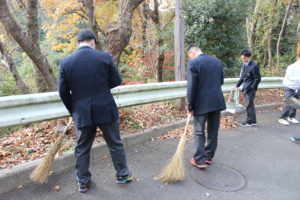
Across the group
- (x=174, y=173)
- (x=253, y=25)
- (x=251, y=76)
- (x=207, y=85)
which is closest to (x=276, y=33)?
(x=253, y=25)

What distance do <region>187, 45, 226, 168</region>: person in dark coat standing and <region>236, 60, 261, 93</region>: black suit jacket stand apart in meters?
2.15

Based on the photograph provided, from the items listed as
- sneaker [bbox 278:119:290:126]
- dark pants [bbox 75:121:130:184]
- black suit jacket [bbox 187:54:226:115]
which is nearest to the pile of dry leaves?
dark pants [bbox 75:121:130:184]

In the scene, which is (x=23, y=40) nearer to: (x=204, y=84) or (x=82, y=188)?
(x=82, y=188)

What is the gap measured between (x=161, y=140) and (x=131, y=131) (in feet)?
2.10

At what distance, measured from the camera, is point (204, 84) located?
3326mm

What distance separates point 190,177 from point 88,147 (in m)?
1.52

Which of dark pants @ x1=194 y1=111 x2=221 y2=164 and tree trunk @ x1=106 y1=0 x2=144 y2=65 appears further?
tree trunk @ x1=106 y1=0 x2=144 y2=65

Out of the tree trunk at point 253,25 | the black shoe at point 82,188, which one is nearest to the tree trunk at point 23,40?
the black shoe at point 82,188

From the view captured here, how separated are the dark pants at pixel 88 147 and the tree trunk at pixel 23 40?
238 centimetres

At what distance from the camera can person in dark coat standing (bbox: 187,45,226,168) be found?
328 cm

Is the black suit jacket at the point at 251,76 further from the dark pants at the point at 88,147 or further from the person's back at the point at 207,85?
the dark pants at the point at 88,147

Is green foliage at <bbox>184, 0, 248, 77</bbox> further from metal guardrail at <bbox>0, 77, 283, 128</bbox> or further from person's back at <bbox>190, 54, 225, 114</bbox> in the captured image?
person's back at <bbox>190, 54, 225, 114</bbox>

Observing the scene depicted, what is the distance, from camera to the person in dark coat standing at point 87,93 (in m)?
2.62

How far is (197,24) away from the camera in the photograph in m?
7.38
